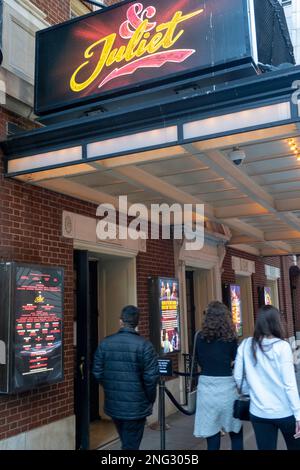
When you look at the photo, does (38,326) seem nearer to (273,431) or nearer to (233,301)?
(273,431)

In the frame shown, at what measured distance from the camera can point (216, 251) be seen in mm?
10617

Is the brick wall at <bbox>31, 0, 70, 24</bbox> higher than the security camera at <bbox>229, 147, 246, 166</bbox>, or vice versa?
the brick wall at <bbox>31, 0, 70, 24</bbox>

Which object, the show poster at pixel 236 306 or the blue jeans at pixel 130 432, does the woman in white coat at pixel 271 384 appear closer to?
the blue jeans at pixel 130 432

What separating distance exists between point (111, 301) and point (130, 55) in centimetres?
381

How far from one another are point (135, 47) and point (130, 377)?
3.60 metres

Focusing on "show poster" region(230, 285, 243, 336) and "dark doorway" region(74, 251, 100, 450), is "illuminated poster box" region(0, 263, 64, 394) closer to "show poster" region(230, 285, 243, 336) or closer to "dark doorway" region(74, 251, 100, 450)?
"dark doorway" region(74, 251, 100, 450)

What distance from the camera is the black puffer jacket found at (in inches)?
161

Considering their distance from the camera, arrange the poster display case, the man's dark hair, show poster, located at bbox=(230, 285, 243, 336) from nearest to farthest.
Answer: the man's dark hair < the poster display case < show poster, located at bbox=(230, 285, 243, 336)

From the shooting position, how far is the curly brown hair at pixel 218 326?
14.2 ft

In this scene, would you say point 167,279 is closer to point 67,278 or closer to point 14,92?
point 67,278

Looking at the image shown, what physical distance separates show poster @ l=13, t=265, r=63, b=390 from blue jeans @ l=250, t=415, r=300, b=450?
90.7 inches

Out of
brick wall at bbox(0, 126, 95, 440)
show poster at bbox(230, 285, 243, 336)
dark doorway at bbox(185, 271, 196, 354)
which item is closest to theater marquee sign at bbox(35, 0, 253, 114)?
brick wall at bbox(0, 126, 95, 440)

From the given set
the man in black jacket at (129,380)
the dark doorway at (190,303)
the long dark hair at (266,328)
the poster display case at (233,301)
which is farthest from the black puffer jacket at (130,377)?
the poster display case at (233,301)
